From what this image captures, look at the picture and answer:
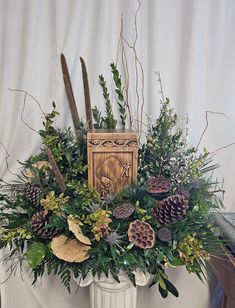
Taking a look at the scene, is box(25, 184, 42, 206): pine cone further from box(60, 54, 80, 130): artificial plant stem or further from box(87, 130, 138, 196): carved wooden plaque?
box(60, 54, 80, 130): artificial plant stem

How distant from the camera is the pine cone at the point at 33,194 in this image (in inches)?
39.0

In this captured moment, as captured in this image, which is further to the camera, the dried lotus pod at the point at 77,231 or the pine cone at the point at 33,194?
the pine cone at the point at 33,194

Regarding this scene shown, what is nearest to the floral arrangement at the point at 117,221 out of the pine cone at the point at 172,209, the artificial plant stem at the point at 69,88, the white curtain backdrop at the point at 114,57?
the pine cone at the point at 172,209

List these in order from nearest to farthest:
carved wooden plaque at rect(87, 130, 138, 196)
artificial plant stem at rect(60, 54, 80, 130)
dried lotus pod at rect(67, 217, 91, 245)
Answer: dried lotus pod at rect(67, 217, 91, 245) < carved wooden plaque at rect(87, 130, 138, 196) < artificial plant stem at rect(60, 54, 80, 130)

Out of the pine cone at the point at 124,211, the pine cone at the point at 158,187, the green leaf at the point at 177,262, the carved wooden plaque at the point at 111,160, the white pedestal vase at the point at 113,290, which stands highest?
the carved wooden plaque at the point at 111,160

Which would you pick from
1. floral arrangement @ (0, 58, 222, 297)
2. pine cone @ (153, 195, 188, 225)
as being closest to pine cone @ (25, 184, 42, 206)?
floral arrangement @ (0, 58, 222, 297)

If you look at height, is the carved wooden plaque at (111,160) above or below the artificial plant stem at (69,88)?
below

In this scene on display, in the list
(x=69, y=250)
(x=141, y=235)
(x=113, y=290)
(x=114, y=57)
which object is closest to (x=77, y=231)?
(x=69, y=250)

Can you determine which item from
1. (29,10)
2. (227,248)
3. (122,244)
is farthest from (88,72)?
(227,248)

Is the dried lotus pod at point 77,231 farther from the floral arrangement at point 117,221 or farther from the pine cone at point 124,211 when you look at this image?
the pine cone at point 124,211

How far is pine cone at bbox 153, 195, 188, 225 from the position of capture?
35.4 inches

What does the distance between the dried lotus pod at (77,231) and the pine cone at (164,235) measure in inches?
7.9

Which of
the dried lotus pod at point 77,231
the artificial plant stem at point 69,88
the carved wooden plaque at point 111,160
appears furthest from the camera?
the artificial plant stem at point 69,88

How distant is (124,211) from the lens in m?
0.91
